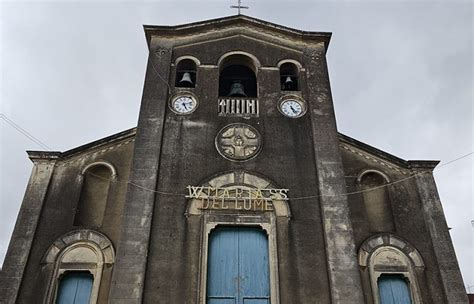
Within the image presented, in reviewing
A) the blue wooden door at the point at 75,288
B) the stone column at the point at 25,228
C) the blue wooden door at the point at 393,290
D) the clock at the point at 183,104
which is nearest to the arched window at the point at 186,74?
the clock at the point at 183,104

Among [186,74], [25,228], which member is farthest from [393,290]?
[25,228]

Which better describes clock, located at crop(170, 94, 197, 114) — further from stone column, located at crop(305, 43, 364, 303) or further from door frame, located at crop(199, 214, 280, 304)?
door frame, located at crop(199, 214, 280, 304)

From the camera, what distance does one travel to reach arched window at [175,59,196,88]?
1748 centimetres

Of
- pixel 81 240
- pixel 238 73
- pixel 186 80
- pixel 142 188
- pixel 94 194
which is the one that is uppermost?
pixel 238 73

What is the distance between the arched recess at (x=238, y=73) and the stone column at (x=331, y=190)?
2.16 metres

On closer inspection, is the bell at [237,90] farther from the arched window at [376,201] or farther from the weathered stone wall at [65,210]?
the arched window at [376,201]

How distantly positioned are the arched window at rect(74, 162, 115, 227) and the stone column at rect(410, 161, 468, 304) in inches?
408

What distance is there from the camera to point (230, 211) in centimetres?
1421

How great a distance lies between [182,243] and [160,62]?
295 inches

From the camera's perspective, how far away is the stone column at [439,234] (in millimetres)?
13953

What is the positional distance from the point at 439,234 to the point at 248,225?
6110 mm

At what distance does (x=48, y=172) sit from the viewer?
15.6 m

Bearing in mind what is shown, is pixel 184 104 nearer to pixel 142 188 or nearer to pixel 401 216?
pixel 142 188

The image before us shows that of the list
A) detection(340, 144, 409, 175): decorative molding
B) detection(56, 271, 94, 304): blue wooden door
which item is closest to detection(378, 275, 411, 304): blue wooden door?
detection(340, 144, 409, 175): decorative molding
